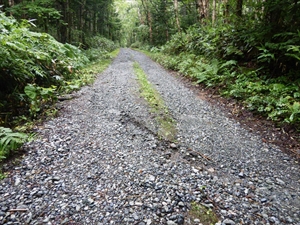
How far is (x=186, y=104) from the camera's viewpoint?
563cm

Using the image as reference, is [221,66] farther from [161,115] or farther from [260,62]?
[161,115]

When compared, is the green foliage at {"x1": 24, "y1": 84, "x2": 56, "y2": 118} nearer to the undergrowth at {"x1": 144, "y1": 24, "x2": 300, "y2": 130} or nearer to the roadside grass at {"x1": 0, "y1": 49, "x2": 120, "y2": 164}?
the roadside grass at {"x1": 0, "y1": 49, "x2": 120, "y2": 164}

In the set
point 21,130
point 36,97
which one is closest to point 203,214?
point 21,130

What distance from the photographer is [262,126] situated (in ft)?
14.4

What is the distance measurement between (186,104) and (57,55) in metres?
4.91

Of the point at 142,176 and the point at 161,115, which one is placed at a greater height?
the point at 161,115

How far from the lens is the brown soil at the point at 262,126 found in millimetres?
3686

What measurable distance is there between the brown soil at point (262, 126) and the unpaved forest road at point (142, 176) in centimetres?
27

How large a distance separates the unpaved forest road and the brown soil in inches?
10.8

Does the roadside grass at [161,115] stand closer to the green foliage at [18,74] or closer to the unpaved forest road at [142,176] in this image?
the unpaved forest road at [142,176]

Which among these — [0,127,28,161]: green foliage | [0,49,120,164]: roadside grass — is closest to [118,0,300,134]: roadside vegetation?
[0,49,120,164]: roadside grass

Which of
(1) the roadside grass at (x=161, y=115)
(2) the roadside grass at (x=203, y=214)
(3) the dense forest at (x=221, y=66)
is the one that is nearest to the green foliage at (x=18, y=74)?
(3) the dense forest at (x=221, y=66)

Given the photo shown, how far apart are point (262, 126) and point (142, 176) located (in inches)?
129

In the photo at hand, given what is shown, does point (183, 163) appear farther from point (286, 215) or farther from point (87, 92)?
point (87, 92)
